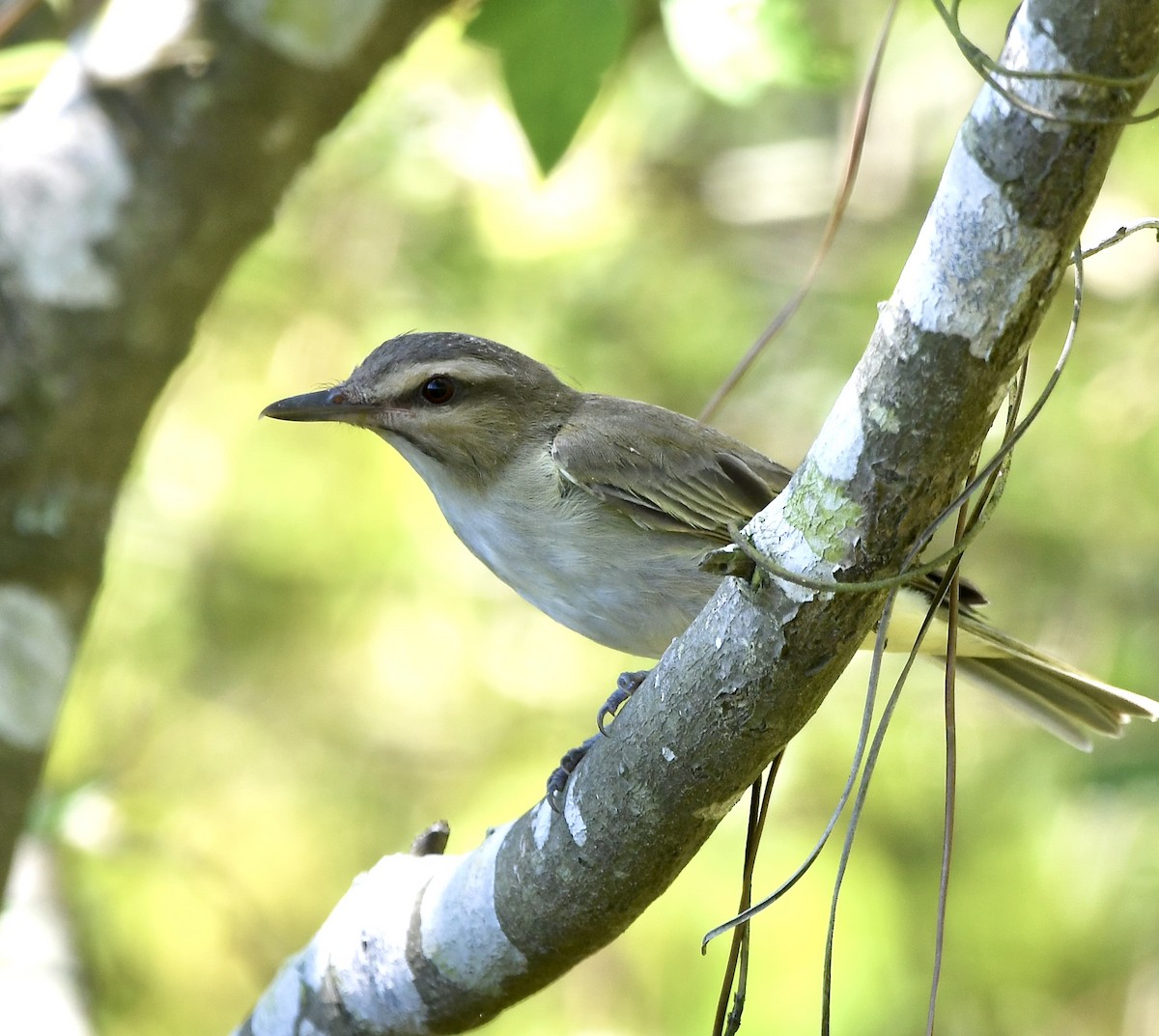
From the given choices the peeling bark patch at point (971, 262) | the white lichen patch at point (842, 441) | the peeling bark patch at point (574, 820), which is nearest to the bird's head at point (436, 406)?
the peeling bark patch at point (574, 820)

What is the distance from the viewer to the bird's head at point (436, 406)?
3.59 m

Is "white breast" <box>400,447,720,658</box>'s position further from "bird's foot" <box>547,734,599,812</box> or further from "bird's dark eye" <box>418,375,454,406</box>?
"bird's foot" <box>547,734,599,812</box>

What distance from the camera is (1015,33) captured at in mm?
1552

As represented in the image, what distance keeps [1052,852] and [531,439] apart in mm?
3321

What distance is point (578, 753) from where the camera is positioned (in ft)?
8.45

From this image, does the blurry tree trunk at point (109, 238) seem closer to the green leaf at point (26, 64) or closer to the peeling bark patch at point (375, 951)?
the green leaf at point (26, 64)

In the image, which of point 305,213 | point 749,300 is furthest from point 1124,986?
point 305,213

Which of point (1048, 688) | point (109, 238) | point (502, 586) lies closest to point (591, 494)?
point (1048, 688)

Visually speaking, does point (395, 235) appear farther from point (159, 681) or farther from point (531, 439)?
point (531, 439)

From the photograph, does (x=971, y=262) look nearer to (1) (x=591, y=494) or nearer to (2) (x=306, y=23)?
(1) (x=591, y=494)

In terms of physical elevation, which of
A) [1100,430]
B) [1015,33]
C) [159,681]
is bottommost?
[1015,33]

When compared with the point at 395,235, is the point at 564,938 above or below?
below

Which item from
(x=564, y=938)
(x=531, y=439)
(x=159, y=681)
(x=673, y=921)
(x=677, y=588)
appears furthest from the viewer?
(x=159, y=681)

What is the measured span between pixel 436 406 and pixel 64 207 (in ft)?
3.85
